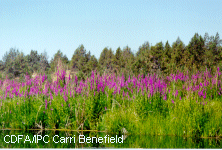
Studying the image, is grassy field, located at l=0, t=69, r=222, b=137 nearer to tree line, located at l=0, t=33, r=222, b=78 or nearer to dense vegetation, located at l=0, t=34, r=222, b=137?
dense vegetation, located at l=0, t=34, r=222, b=137

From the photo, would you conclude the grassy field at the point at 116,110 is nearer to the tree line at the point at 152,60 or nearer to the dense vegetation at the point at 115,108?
the dense vegetation at the point at 115,108

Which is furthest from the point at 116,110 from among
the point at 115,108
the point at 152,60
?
the point at 152,60

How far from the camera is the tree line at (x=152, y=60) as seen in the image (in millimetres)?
17003

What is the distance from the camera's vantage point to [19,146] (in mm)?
4609

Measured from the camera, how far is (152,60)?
2886 cm

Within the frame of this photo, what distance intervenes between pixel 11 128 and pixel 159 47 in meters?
24.9

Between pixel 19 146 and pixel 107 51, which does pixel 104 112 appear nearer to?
pixel 19 146

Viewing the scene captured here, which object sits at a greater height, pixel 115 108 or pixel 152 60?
pixel 152 60

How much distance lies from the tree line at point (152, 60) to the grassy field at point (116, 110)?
3.33 m

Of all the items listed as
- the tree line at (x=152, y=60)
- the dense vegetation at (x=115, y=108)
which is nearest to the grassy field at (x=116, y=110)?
the dense vegetation at (x=115, y=108)

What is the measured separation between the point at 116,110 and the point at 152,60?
22906 millimetres

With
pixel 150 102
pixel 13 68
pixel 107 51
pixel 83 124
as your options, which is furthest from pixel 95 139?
pixel 13 68

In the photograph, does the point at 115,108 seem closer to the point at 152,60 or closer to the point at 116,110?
the point at 116,110

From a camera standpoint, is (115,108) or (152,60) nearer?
(115,108)
